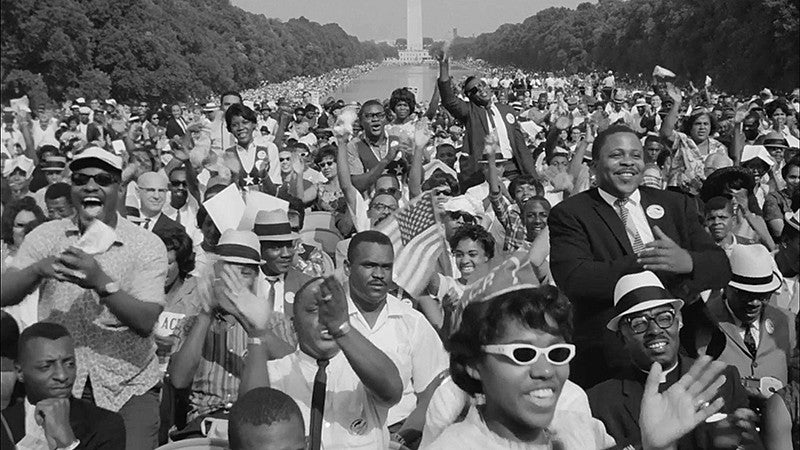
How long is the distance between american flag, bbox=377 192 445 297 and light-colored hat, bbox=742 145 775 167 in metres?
5.27

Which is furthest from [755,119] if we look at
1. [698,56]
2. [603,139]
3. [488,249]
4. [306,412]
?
[698,56]

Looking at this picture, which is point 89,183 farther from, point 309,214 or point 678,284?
point 309,214

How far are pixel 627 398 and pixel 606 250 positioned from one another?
72 centimetres

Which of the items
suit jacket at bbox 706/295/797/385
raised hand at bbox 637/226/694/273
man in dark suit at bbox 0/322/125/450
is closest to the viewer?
man in dark suit at bbox 0/322/125/450

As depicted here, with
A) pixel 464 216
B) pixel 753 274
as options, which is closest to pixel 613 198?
pixel 753 274

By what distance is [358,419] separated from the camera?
13.6ft

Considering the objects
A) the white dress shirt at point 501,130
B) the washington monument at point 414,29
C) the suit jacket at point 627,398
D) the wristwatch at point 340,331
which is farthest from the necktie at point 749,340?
the washington monument at point 414,29

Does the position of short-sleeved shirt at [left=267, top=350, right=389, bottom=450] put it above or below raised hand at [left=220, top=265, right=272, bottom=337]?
below

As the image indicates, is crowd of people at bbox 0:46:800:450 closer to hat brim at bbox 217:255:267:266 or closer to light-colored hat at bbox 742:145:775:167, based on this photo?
hat brim at bbox 217:255:267:266

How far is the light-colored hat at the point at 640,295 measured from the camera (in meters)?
4.46

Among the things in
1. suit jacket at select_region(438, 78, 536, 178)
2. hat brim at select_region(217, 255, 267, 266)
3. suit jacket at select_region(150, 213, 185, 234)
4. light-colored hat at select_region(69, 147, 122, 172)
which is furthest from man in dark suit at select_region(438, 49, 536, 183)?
light-colored hat at select_region(69, 147, 122, 172)

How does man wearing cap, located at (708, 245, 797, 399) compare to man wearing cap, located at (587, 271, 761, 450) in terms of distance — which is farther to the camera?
man wearing cap, located at (708, 245, 797, 399)

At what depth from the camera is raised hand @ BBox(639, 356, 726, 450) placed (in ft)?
10.8

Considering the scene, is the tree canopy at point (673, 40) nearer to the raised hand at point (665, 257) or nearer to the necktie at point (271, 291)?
the raised hand at point (665, 257)
